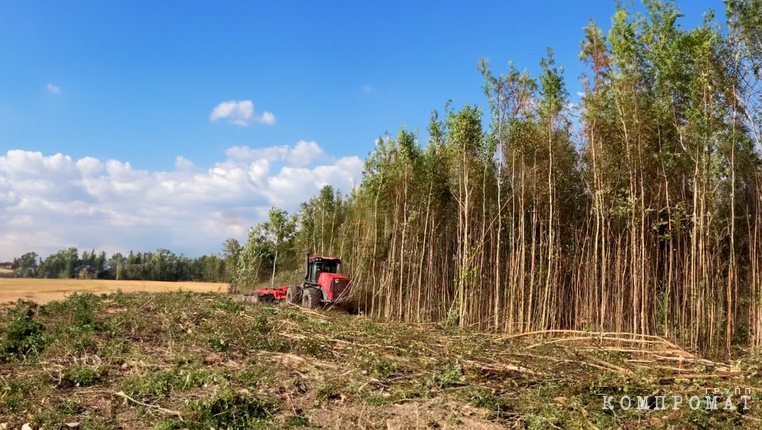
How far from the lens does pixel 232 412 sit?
4.87 meters

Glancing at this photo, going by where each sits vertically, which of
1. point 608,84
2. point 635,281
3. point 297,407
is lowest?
point 297,407

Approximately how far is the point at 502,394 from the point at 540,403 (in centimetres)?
51

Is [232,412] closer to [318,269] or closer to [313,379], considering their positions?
[313,379]

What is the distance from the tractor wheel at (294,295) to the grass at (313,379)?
6.05 m

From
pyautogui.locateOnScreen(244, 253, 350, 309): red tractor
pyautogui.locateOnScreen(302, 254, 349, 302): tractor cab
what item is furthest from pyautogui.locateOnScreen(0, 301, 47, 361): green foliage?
pyautogui.locateOnScreen(302, 254, 349, 302): tractor cab

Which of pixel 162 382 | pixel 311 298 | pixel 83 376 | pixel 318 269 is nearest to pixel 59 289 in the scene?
pixel 318 269

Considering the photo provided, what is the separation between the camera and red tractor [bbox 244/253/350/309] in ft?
47.6

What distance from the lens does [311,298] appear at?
14.5 m

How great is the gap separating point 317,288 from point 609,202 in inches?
314

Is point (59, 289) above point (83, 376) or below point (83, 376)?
below

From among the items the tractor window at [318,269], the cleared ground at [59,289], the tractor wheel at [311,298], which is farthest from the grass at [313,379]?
the cleared ground at [59,289]

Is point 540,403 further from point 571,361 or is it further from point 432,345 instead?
point 432,345

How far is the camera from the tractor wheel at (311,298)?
1441cm

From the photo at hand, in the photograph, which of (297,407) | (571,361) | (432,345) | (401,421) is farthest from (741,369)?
(297,407)
